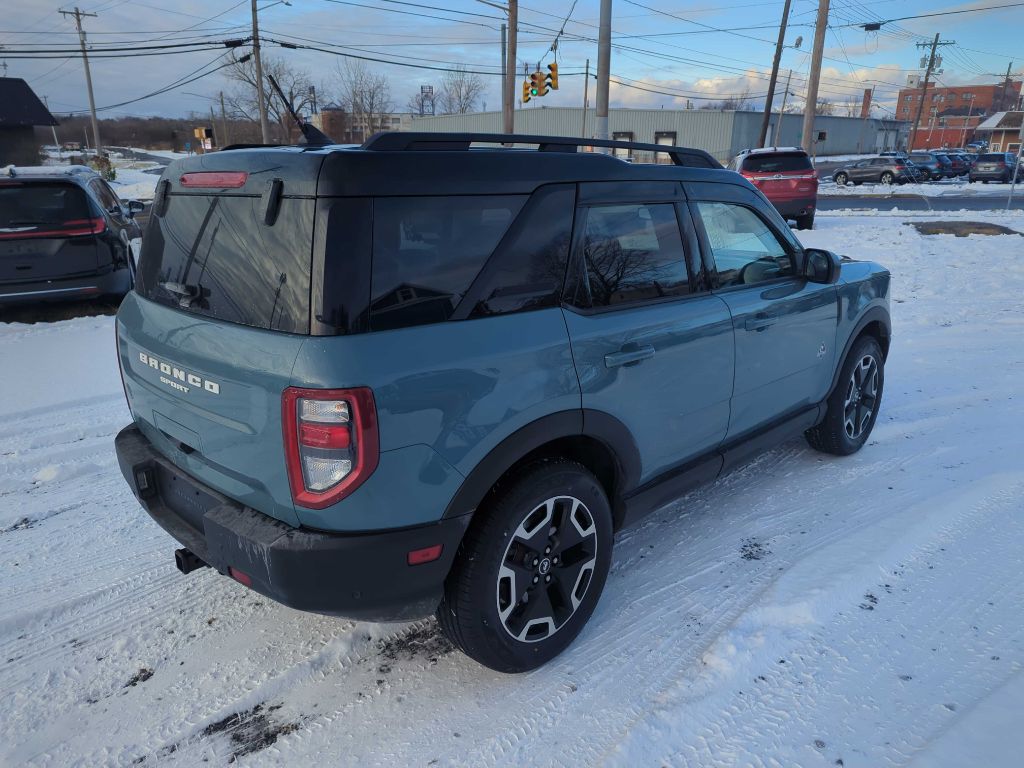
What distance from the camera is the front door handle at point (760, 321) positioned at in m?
3.33

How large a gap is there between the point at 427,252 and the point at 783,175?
16556mm

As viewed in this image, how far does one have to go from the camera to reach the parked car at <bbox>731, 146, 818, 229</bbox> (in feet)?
53.3

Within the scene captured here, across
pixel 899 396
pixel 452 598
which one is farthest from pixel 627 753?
pixel 899 396

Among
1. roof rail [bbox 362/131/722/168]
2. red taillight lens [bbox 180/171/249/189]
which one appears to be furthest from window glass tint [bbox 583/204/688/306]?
red taillight lens [bbox 180/171/249/189]

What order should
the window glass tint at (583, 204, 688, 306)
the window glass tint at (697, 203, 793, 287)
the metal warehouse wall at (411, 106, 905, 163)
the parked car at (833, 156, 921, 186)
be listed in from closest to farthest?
the window glass tint at (583, 204, 688, 306) → the window glass tint at (697, 203, 793, 287) → the parked car at (833, 156, 921, 186) → the metal warehouse wall at (411, 106, 905, 163)

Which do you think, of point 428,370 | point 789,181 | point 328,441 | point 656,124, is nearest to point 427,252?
point 428,370

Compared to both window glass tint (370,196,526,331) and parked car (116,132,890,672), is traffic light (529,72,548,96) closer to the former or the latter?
parked car (116,132,890,672)

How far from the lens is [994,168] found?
34.2 meters

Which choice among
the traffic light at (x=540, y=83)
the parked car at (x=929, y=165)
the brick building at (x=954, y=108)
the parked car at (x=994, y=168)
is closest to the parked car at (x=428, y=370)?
the traffic light at (x=540, y=83)

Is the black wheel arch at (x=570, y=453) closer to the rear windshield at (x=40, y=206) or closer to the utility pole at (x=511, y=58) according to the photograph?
the rear windshield at (x=40, y=206)

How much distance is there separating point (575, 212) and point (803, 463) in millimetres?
2745

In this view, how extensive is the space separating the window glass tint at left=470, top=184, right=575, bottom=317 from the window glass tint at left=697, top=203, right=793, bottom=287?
98cm

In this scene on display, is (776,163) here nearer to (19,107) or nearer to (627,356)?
(627,356)

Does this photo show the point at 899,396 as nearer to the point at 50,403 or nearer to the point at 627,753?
the point at 627,753
